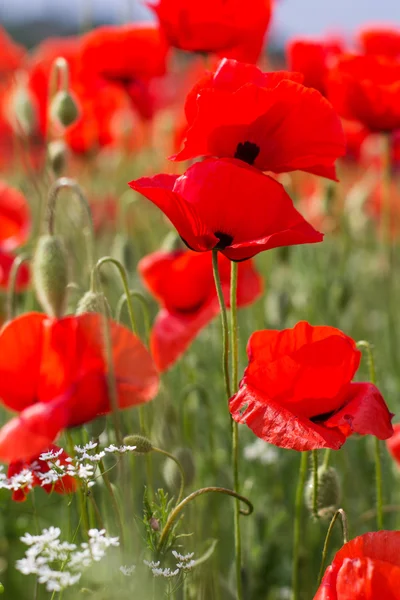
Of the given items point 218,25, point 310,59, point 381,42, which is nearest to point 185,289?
point 218,25

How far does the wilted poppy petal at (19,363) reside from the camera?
113cm

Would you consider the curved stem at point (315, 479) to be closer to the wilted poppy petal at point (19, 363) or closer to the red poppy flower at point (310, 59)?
the wilted poppy petal at point (19, 363)

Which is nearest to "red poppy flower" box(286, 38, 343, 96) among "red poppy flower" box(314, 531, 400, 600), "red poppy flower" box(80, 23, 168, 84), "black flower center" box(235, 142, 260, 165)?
"red poppy flower" box(80, 23, 168, 84)

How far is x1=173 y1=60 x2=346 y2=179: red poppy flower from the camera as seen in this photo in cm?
115

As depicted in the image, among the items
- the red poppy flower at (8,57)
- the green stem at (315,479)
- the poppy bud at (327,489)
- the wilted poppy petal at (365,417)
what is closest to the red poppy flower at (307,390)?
the wilted poppy petal at (365,417)

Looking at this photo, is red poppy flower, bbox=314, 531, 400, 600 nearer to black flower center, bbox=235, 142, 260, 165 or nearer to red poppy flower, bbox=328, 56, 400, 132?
black flower center, bbox=235, 142, 260, 165

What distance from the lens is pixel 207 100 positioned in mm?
1137

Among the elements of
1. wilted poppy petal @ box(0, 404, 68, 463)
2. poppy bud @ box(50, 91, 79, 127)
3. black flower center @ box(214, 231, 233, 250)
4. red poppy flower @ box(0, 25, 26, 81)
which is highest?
red poppy flower @ box(0, 25, 26, 81)

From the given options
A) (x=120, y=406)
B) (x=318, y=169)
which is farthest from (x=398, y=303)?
(x=120, y=406)

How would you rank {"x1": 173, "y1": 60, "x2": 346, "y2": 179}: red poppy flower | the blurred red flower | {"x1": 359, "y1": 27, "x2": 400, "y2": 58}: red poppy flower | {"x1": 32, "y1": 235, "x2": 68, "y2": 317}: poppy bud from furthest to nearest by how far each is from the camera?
the blurred red flower → {"x1": 359, "y1": 27, "x2": 400, "y2": 58}: red poppy flower → {"x1": 32, "y1": 235, "x2": 68, "y2": 317}: poppy bud → {"x1": 173, "y1": 60, "x2": 346, "y2": 179}: red poppy flower

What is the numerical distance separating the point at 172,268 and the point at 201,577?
67 centimetres

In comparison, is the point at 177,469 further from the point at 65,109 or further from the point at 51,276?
the point at 65,109

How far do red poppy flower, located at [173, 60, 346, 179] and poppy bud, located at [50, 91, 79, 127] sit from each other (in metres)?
0.72

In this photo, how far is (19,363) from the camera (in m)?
1.13
